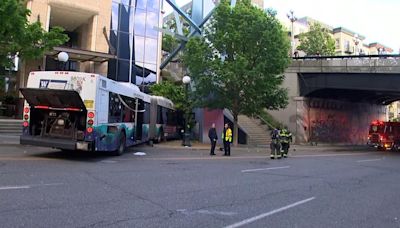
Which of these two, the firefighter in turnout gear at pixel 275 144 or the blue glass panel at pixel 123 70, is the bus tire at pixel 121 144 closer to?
the firefighter in turnout gear at pixel 275 144

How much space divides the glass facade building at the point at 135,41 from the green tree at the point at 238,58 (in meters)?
10.3

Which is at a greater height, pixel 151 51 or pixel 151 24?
pixel 151 24

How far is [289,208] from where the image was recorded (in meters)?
7.74

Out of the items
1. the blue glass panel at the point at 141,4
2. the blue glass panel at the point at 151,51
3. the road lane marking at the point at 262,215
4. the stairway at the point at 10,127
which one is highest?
the blue glass panel at the point at 141,4

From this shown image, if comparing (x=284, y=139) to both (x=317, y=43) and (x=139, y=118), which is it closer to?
(x=139, y=118)

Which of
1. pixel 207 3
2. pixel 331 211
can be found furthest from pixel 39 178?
pixel 207 3

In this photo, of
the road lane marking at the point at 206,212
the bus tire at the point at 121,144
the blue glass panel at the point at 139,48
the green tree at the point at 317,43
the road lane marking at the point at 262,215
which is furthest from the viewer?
the green tree at the point at 317,43

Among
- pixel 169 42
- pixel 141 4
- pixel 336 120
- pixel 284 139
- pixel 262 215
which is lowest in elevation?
pixel 262 215

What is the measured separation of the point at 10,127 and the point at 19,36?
32.7 ft

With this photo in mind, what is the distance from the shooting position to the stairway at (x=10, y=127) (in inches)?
946

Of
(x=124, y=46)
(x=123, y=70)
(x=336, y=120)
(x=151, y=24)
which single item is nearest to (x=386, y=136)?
(x=336, y=120)

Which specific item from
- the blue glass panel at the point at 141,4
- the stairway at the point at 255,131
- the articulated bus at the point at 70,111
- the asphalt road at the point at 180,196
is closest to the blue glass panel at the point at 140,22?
the blue glass panel at the point at 141,4

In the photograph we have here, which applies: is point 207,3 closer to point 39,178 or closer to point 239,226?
point 39,178

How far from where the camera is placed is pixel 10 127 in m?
24.6
